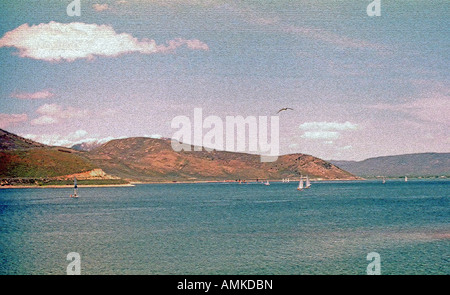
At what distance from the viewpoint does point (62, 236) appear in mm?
70312

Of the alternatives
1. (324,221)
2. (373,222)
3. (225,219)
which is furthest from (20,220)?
(373,222)

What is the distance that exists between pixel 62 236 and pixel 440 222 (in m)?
67.8

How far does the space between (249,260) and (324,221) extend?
148 ft

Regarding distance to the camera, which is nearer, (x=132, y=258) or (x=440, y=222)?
(x=132, y=258)

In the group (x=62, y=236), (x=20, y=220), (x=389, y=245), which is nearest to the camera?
(x=389, y=245)
